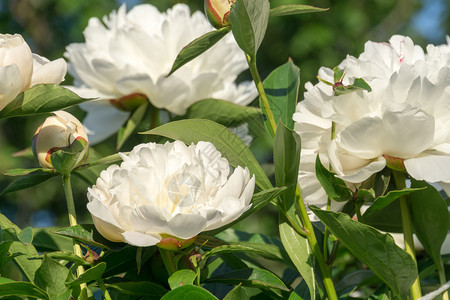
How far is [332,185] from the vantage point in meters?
0.41

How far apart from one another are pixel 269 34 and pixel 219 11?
3.75 meters

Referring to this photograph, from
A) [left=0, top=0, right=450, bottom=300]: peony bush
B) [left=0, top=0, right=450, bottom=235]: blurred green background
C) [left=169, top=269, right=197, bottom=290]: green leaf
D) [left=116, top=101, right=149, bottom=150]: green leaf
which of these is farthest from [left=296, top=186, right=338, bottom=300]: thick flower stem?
[left=0, top=0, right=450, bottom=235]: blurred green background

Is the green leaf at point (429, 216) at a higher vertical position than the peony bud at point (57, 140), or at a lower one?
lower

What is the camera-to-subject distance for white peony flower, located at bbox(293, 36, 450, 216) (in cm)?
40

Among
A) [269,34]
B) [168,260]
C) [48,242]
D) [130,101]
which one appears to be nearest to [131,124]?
[130,101]

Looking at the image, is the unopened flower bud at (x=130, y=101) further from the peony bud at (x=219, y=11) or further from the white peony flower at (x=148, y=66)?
the peony bud at (x=219, y=11)

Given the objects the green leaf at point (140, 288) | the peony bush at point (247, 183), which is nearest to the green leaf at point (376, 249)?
the peony bush at point (247, 183)

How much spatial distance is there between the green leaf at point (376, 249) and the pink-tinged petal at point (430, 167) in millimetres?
48

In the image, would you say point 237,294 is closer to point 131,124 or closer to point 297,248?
point 297,248

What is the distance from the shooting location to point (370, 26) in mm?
4074

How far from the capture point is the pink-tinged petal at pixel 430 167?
0.38 metres

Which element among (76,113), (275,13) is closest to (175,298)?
(275,13)

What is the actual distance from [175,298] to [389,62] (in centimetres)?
22

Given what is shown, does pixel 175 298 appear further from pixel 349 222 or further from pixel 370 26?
pixel 370 26
